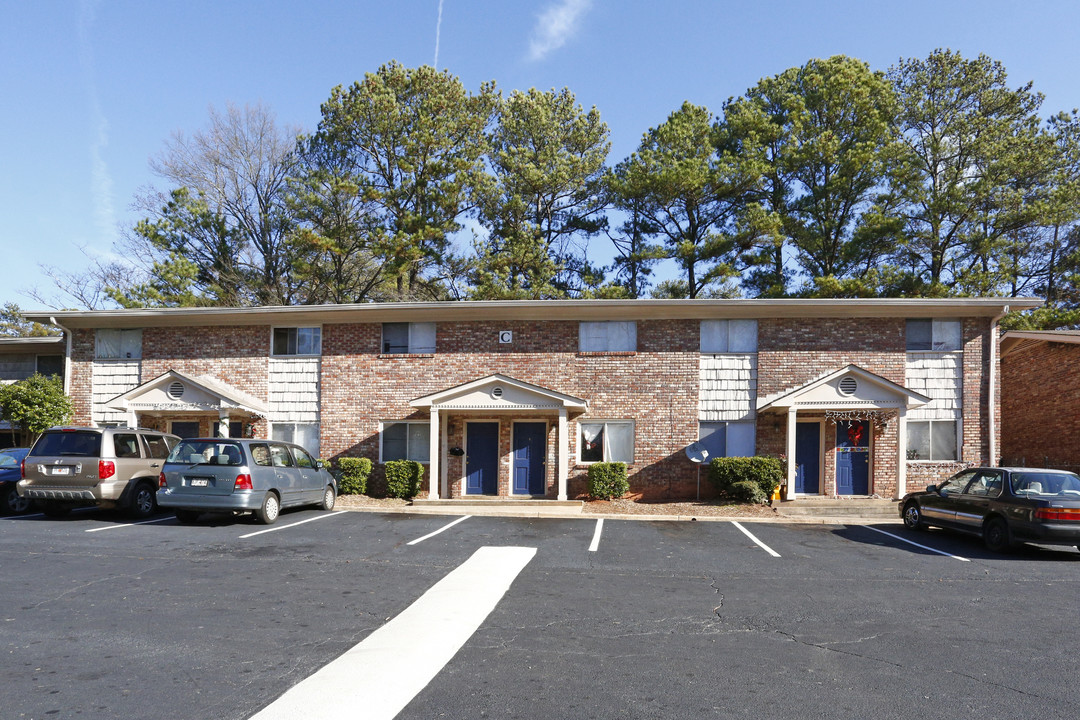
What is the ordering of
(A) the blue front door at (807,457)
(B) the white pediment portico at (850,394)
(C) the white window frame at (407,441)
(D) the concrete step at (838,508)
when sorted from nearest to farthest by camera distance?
(D) the concrete step at (838,508), (B) the white pediment portico at (850,394), (A) the blue front door at (807,457), (C) the white window frame at (407,441)

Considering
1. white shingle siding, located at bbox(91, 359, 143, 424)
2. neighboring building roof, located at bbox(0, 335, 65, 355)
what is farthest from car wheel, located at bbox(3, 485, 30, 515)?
neighboring building roof, located at bbox(0, 335, 65, 355)

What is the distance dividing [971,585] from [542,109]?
25987 mm

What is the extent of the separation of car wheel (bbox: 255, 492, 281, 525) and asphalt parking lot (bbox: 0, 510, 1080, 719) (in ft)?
3.51

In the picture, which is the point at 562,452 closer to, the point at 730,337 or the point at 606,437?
the point at 606,437

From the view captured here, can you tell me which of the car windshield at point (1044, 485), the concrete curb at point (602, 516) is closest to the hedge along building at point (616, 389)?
the concrete curb at point (602, 516)

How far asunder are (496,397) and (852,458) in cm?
917

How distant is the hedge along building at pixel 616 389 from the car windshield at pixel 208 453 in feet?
19.8

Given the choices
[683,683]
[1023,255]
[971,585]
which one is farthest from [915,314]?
[683,683]

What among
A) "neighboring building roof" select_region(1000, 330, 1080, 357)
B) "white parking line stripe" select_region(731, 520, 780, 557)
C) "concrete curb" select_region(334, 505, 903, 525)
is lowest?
"concrete curb" select_region(334, 505, 903, 525)

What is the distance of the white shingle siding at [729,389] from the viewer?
18.5 m

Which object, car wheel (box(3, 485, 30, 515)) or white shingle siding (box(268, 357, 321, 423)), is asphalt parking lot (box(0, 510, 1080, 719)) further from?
white shingle siding (box(268, 357, 321, 423))

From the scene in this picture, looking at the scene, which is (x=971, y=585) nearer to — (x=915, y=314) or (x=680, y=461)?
(x=680, y=461)

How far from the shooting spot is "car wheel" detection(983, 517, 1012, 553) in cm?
1112

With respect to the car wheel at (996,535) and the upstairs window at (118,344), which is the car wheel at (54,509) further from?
the car wheel at (996,535)
